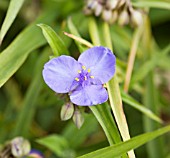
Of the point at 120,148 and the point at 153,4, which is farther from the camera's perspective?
the point at 153,4

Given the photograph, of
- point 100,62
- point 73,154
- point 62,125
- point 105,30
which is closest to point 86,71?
point 100,62

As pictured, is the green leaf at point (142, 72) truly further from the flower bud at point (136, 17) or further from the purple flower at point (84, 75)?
the purple flower at point (84, 75)

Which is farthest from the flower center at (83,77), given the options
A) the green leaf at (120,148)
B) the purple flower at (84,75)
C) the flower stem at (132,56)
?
the flower stem at (132,56)

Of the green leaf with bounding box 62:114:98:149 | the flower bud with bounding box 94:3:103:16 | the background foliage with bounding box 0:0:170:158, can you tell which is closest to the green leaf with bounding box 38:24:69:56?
the background foliage with bounding box 0:0:170:158

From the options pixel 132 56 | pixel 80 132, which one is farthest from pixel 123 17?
pixel 80 132

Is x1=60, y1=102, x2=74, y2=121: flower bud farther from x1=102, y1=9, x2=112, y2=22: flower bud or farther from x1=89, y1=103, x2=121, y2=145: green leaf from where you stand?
x1=102, y1=9, x2=112, y2=22: flower bud

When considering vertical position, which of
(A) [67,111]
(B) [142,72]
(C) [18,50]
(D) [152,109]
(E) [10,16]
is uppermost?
(E) [10,16]

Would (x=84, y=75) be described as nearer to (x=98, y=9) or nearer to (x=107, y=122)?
(x=107, y=122)
